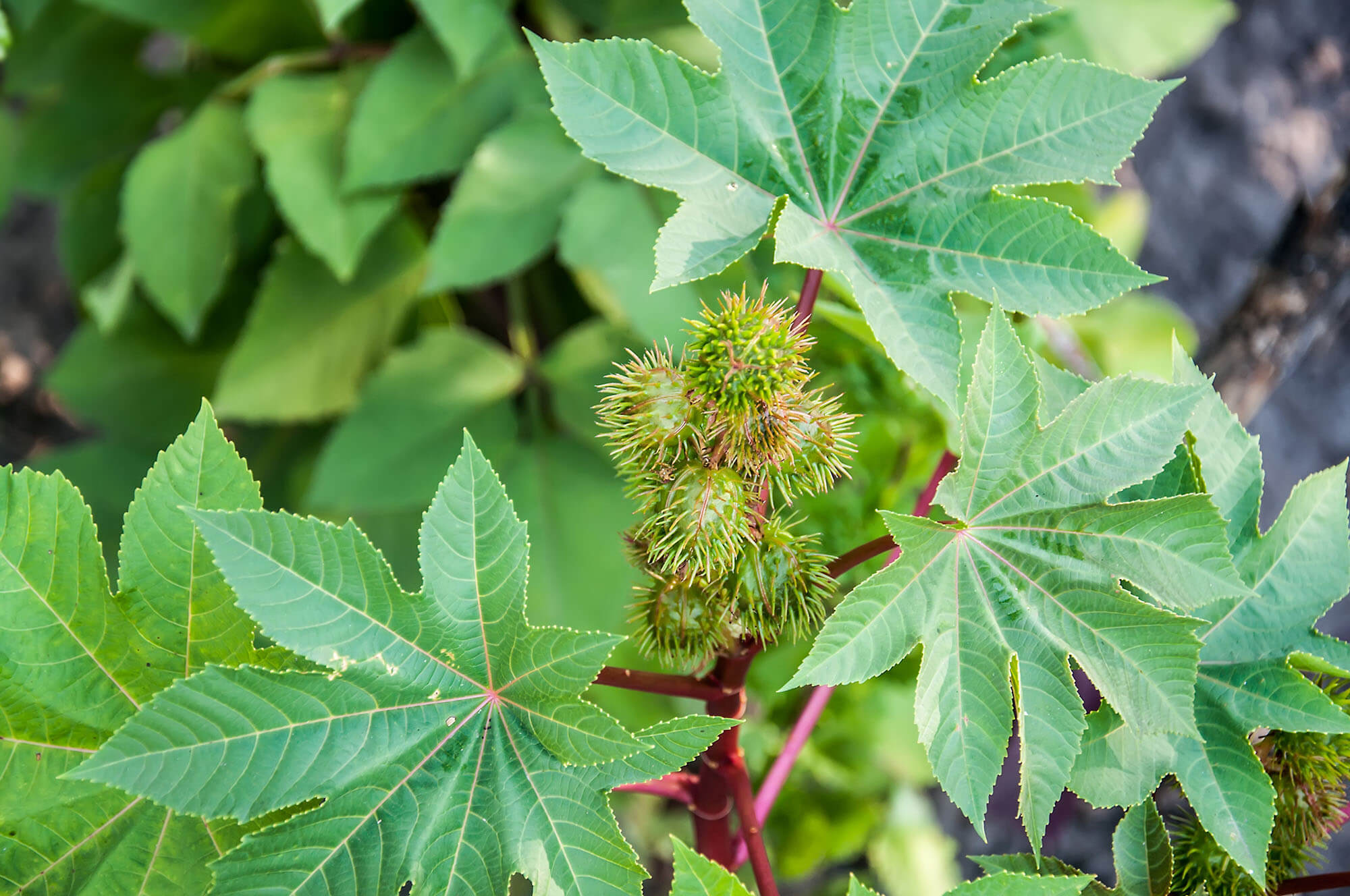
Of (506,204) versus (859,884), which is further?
(506,204)

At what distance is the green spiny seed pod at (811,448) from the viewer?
26.1 inches

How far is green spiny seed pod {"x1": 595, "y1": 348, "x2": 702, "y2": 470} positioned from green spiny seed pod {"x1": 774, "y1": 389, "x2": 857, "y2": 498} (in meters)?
0.07

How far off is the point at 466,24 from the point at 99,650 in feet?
3.73

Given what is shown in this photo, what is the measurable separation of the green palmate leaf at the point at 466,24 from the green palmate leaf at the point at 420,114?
0.09 meters

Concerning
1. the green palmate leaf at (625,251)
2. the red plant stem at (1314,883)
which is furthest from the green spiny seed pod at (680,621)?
the green palmate leaf at (625,251)

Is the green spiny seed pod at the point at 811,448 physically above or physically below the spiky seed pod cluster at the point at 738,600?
above

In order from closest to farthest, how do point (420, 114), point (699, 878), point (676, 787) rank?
point (699, 878) → point (676, 787) → point (420, 114)

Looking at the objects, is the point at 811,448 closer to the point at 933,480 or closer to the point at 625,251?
the point at 933,480

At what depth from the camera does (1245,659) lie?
0.72m

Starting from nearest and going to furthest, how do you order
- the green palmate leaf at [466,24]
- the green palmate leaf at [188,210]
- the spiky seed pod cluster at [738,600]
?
the spiky seed pod cluster at [738,600] → the green palmate leaf at [466,24] → the green palmate leaf at [188,210]

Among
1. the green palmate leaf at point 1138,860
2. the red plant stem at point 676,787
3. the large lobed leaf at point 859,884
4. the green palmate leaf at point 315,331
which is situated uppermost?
the large lobed leaf at point 859,884

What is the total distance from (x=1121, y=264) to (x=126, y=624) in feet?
2.45

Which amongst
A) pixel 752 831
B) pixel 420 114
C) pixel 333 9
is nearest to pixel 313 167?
pixel 420 114

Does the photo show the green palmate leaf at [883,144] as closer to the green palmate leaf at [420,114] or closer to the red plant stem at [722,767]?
the red plant stem at [722,767]
